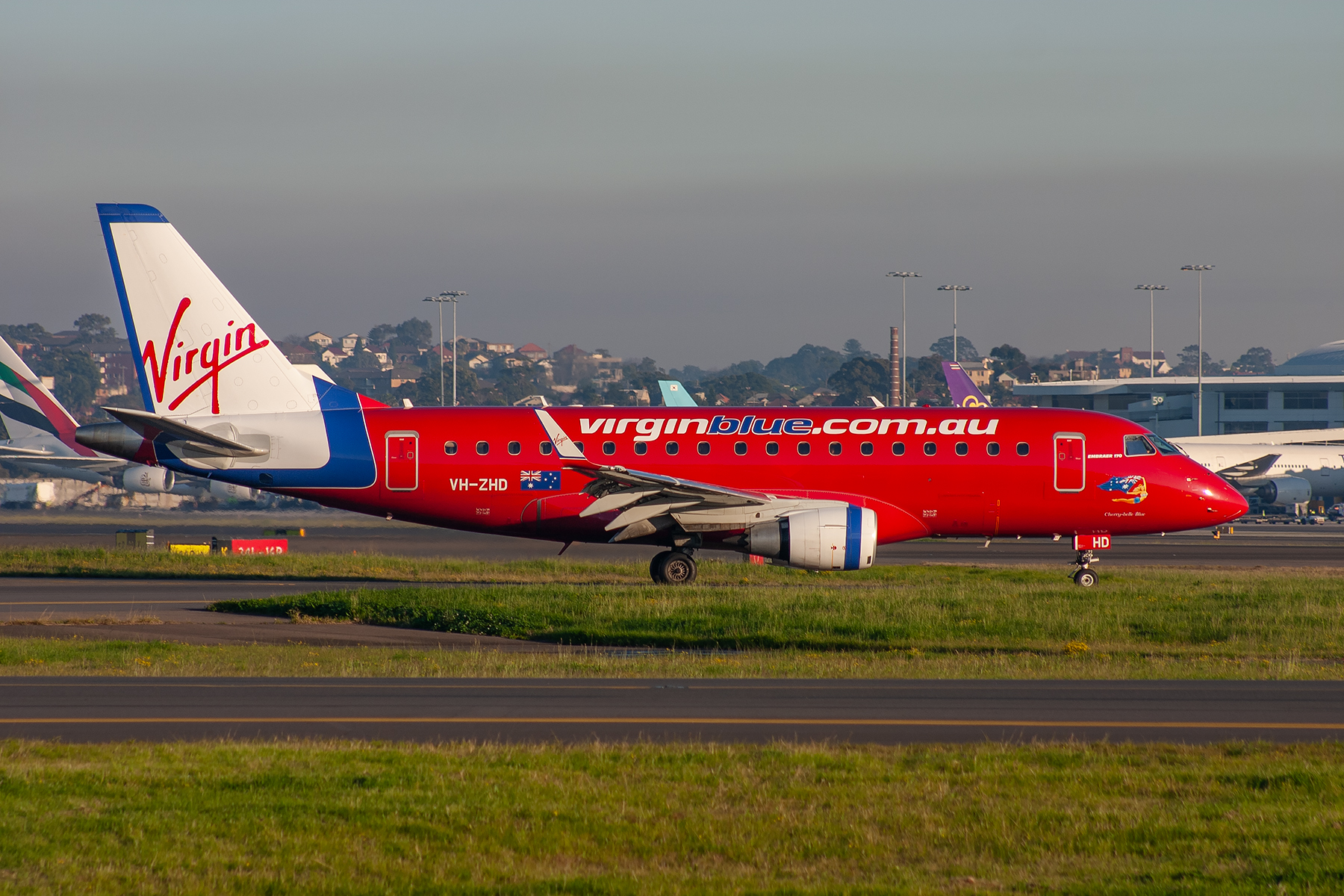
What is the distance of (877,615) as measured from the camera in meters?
25.5

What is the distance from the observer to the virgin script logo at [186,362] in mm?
32438

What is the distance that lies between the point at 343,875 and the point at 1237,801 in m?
7.62

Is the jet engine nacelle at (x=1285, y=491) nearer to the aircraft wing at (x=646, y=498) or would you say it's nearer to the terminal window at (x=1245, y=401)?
the terminal window at (x=1245, y=401)

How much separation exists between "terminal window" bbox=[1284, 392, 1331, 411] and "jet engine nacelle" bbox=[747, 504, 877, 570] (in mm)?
116871

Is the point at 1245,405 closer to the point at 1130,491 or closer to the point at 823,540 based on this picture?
the point at 1130,491

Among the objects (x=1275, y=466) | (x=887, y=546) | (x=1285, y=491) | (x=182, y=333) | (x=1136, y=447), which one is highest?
(x=182, y=333)

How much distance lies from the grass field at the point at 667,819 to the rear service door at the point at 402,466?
19.2 metres

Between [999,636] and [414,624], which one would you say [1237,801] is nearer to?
[999,636]

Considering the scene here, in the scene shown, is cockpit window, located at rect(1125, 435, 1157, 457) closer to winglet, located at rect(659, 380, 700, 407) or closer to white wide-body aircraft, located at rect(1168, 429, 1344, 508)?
winglet, located at rect(659, 380, 700, 407)

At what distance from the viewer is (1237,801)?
11070mm

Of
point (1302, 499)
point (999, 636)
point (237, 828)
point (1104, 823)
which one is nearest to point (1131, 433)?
point (999, 636)

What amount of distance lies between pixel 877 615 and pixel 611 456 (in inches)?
362

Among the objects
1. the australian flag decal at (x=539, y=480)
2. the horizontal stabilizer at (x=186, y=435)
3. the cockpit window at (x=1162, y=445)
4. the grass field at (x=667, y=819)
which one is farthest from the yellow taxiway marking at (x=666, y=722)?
the cockpit window at (x=1162, y=445)

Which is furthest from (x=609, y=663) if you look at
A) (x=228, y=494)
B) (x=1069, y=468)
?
(x=228, y=494)
